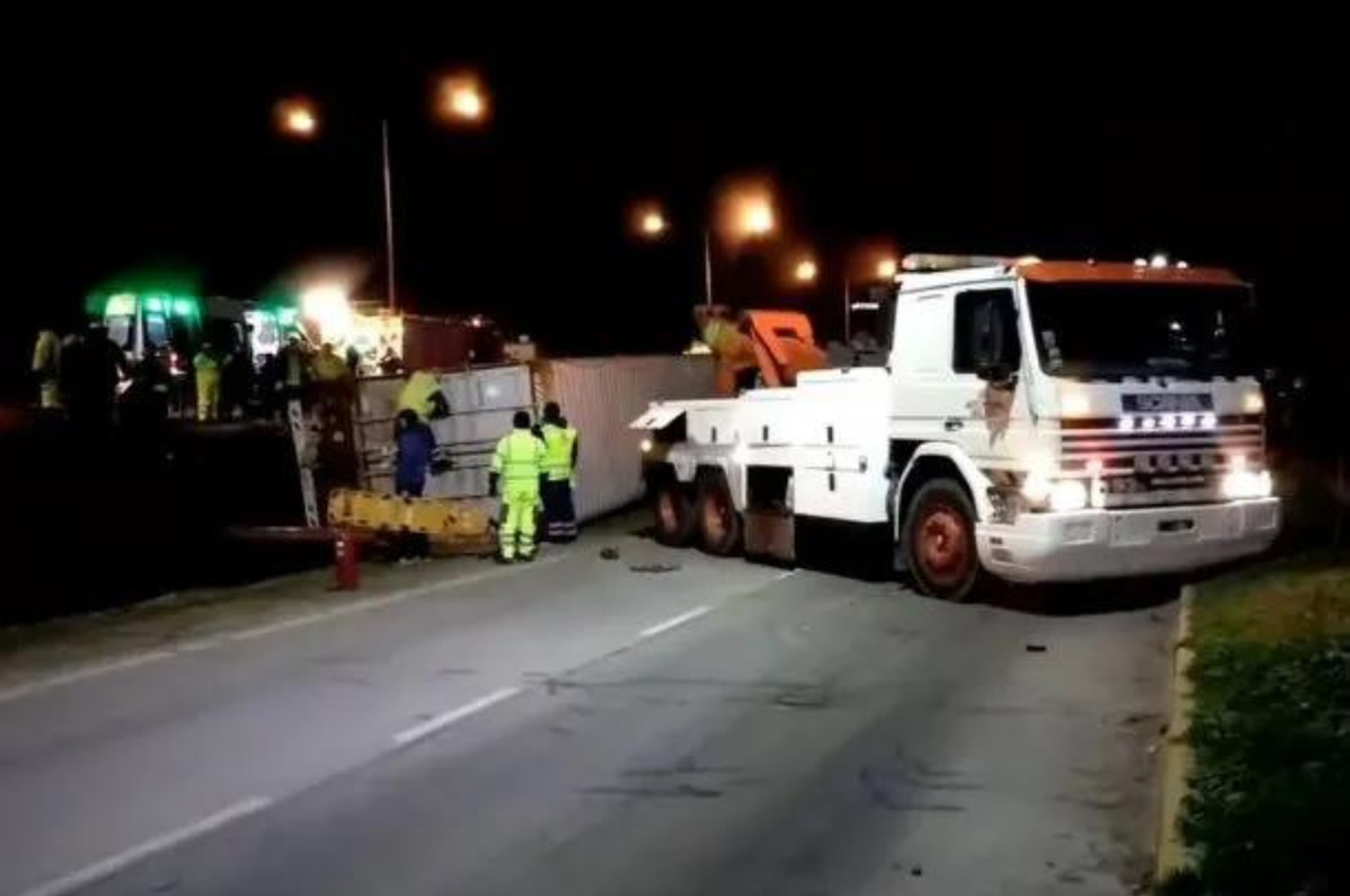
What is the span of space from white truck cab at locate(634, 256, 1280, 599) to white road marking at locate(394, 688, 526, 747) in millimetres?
4449

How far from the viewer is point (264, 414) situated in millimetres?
27906

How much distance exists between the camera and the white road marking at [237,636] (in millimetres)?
10336

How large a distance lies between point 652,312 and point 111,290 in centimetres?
3045

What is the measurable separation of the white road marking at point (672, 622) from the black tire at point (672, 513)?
15.2ft

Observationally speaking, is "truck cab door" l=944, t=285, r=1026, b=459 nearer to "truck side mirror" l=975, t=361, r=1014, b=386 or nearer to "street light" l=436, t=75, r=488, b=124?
"truck side mirror" l=975, t=361, r=1014, b=386

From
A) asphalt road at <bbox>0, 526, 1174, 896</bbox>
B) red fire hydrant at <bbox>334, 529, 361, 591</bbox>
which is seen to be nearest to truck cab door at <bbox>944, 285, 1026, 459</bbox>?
asphalt road at <bbox>0, 526, 1174, 896</bbox>

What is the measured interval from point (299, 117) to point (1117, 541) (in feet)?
62.8

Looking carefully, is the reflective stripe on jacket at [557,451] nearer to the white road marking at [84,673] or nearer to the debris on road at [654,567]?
the debris on road at [654,567]

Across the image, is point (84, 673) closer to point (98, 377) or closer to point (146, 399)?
point (98, 377)

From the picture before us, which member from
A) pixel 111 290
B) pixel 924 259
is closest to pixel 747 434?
pixel 924 259

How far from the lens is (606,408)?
22438 millimetres

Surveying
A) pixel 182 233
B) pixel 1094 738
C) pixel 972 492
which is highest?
pixel 182 233

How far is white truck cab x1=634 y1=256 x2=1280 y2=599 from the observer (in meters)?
11.6

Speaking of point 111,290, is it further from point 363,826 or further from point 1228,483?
point 363,826
